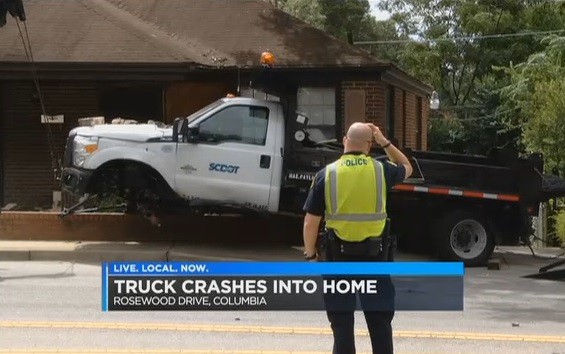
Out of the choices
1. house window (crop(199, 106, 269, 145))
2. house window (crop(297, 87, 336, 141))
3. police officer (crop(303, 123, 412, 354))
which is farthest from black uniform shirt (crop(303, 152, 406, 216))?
house window (crop(297, 87, 336, 141))

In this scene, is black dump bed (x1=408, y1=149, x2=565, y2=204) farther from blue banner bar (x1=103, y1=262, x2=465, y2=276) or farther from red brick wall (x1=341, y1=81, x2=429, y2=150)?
blue banner bar (x1=103, y1=262, x2=465, y2=276)

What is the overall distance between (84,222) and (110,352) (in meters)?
7.73

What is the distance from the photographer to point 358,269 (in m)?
5.63

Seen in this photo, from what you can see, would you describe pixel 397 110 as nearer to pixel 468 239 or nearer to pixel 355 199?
→ pixel 468 239

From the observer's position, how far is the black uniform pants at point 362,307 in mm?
5613

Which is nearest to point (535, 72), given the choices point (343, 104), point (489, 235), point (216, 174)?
point (343, 104)

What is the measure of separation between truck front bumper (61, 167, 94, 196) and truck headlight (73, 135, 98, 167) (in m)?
0.12

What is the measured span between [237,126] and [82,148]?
2.24 metres

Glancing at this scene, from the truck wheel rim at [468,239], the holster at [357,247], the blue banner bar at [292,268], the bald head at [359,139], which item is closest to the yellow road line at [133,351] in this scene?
the blue banner bar at [292,268]

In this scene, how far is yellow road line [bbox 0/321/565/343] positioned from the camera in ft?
26.8

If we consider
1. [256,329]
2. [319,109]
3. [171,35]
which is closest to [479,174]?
[319,109]

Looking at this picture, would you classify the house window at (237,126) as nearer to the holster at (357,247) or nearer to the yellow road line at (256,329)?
the yellow road line at (256,329)

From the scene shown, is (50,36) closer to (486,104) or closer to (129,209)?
(129,209)

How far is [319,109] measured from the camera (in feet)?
58.4
